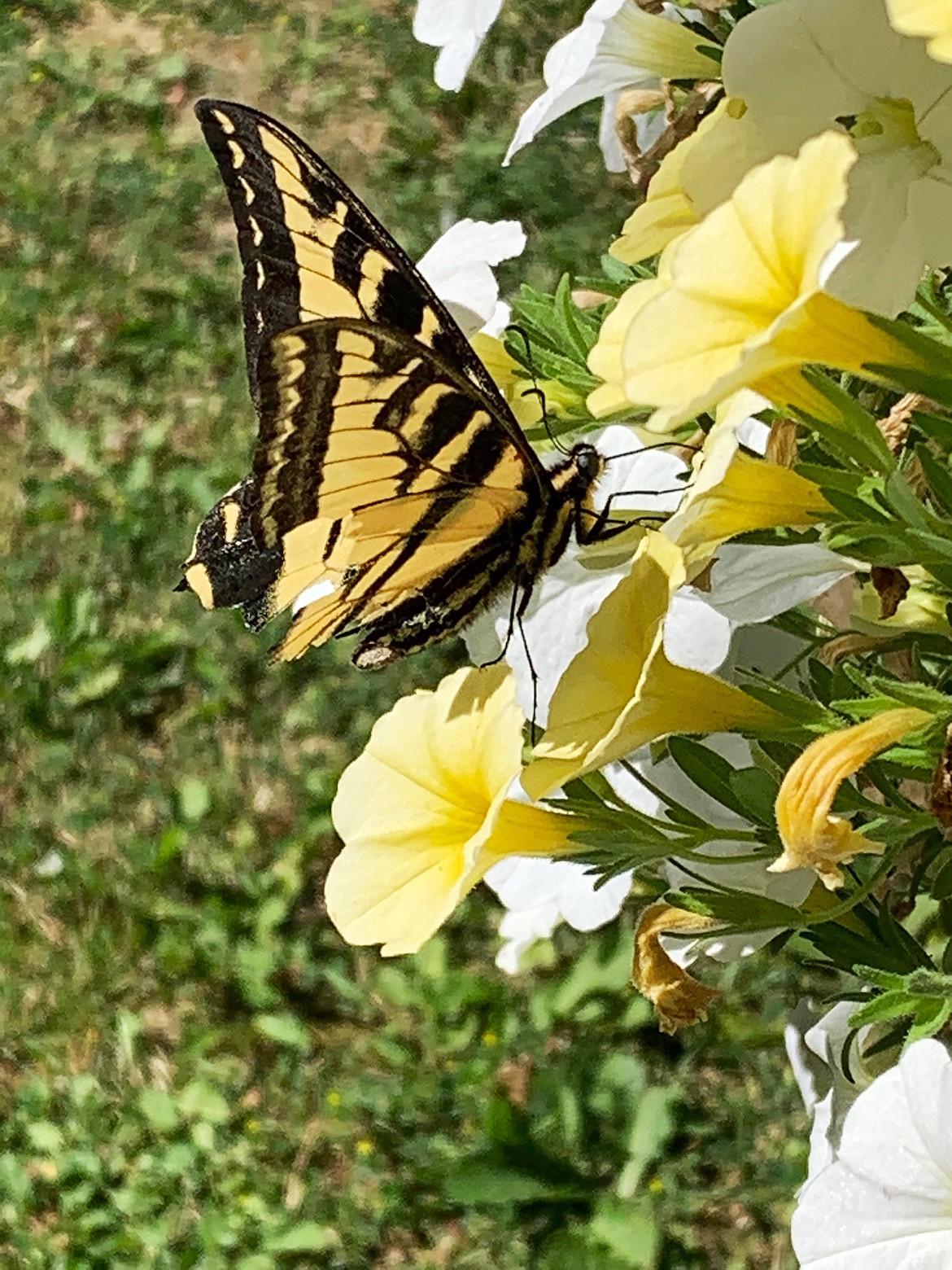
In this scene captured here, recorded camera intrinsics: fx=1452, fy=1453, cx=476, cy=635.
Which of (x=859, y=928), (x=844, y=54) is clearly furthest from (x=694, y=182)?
(x=859, y=928)

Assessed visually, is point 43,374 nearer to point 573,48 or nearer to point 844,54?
point 573,48

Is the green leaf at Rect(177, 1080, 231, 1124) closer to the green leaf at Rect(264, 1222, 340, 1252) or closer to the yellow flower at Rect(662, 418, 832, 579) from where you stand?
the green leaf at Rect(264, 1222, 340, 1252)

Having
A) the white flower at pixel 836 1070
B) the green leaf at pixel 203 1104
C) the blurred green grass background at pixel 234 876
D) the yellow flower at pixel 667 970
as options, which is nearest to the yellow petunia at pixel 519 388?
the yellow flower at pixel 667 970

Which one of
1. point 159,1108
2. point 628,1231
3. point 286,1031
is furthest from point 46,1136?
point 628,1231

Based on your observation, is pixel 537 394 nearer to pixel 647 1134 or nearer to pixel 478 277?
pixel 478 277

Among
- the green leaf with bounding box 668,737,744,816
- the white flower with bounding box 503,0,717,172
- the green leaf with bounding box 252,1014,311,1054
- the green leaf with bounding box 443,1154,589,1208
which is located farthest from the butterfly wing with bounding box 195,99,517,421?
the green leaf with bounding box 252,1014,311,1054
